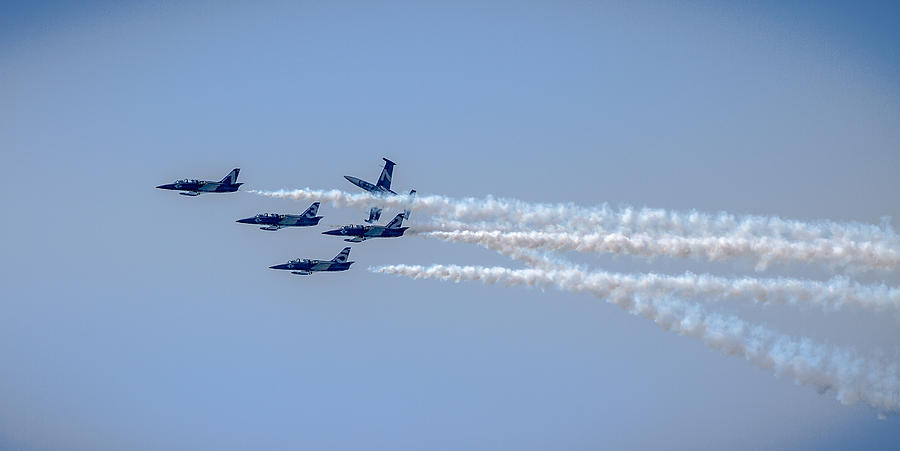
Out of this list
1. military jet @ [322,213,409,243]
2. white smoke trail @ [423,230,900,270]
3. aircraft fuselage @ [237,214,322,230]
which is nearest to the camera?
white smoke trail @ [423,230,900,270]

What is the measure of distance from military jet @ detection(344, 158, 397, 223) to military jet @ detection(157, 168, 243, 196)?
6.82 metres

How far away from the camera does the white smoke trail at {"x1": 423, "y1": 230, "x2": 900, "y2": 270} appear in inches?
2628

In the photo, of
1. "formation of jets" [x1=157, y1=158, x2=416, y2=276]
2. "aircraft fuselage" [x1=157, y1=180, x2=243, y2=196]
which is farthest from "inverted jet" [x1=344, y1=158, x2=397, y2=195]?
"aircraft fuselage" [x1=157, y1=180, x2=243, y2=196]

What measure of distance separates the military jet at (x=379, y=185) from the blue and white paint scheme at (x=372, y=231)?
159 cm

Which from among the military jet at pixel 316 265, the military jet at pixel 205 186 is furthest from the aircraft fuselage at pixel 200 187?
the military jet at pixel 316 265

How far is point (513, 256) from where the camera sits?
7762cm

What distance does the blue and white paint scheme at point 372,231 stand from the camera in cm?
8100

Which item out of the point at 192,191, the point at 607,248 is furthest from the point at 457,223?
the point at 192,191

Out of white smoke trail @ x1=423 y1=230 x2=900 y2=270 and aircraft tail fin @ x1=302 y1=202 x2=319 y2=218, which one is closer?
white smoke trail @ x1=423 y1=230 x2=900 y2=270

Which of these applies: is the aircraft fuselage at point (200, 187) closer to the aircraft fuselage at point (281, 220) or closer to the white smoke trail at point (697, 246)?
the aircraft fuselage at point (281, 220)

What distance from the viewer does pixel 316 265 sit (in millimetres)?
88812

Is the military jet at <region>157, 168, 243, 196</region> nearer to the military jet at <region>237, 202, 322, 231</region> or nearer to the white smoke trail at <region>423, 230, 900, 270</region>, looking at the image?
the military jet at <region>237, 202, 322, 231</region>

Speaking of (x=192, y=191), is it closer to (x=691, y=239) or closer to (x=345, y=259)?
(x=345, y=259)

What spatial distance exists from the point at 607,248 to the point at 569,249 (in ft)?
7.60
